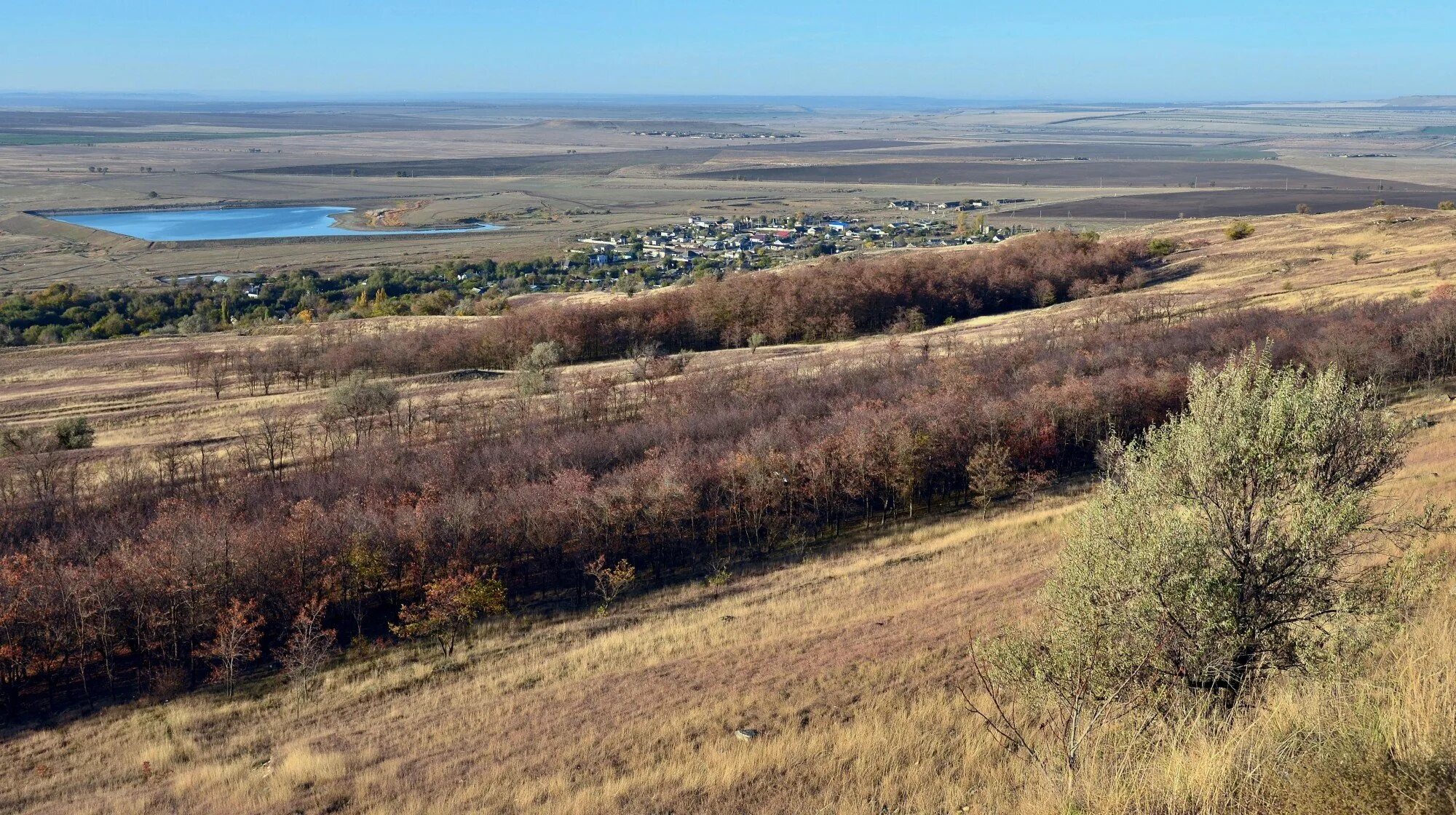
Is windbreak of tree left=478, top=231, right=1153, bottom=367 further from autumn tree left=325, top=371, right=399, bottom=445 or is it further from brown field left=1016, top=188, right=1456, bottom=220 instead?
brown field left=1016, top=188, right=1456, bottom=220

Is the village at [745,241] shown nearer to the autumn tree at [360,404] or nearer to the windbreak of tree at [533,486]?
the autumn tree at [360,404]

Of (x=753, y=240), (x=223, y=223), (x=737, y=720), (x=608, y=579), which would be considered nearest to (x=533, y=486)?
(x=608, y=579)

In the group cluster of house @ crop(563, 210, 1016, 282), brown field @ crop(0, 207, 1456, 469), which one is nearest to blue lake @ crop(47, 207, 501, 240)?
cluster of house @ crop(563, 210, 1016, 282)

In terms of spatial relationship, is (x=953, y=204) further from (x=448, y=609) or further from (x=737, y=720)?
(x=737, y=720)

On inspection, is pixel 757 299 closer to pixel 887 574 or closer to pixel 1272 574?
pixel 887 574

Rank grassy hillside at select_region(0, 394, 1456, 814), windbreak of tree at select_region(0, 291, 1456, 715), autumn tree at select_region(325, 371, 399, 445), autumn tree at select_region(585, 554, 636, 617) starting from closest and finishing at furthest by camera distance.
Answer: grassy hillside at select_region(0, 394, 1456, 814)
windbreak of tree at select_region(0, 291, 1456, 715)
autumn tree at select_region(585, 554, 636, 617)
autumn tree at select_region(325, 371, 399, 445)
